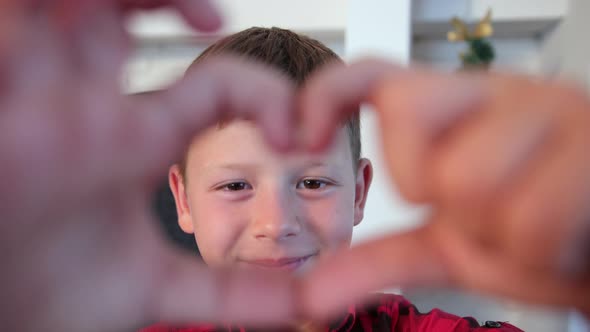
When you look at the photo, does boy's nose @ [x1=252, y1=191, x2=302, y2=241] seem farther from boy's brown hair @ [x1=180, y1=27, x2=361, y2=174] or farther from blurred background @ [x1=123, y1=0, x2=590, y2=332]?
blurred background @ [x1=123, y1=0, x2=590, y2=332]

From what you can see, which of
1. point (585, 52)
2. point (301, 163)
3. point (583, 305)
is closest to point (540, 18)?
point (585, 52)

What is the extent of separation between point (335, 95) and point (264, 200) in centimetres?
51

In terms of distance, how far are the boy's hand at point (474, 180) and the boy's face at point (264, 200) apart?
1.57ft

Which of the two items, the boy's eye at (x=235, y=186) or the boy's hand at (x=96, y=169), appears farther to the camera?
the boy's eye at (x=235, y=186)

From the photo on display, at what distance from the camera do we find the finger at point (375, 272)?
0.81 ft

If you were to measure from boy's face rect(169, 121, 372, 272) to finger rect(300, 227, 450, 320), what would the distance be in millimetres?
476

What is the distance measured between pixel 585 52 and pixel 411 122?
175cm

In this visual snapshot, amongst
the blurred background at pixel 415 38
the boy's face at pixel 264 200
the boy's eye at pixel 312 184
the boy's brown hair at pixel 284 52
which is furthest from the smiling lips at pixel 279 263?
the blurred background at pixel 415 38

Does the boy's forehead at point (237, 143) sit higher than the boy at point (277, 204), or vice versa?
the boy's forehead at point (237, 143)

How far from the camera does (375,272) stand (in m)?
0.25

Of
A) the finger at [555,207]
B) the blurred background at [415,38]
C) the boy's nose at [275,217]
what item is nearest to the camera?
the finger at [555,207]

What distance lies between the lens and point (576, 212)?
0.61 feet

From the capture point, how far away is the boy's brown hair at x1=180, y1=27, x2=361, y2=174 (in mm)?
857

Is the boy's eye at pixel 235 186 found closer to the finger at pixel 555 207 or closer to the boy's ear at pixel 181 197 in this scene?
the boy's ear at pixel 181 197
